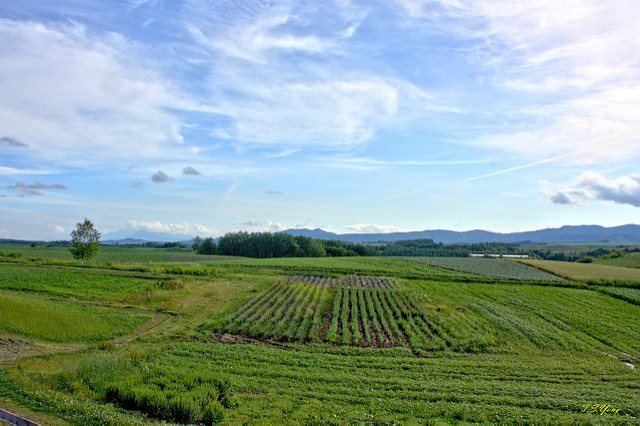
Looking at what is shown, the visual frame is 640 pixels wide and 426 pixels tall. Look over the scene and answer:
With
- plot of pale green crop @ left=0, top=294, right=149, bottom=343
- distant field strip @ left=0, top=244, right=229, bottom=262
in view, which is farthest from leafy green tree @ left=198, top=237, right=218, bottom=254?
plot of pale green crop @ left=0, top=294, right=149, bottom=343

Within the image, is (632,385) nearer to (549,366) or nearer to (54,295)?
(549,366)

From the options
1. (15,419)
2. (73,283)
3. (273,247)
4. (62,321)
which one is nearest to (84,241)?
(73,283)

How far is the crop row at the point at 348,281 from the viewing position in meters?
49.3

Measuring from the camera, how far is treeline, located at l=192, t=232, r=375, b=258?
426 feet

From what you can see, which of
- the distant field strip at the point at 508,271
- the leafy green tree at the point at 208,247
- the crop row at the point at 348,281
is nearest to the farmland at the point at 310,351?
the crop row at the point at 348,281

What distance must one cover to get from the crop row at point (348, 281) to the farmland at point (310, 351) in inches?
49.3

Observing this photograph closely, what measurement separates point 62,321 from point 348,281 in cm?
3424

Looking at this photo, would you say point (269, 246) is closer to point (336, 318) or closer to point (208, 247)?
point (208, 247)

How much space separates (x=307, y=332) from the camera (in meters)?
27.4

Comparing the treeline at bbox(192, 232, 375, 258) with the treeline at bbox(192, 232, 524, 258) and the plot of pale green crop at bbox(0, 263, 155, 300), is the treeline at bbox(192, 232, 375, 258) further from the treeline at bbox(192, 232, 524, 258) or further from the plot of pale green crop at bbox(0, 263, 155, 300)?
the plot of pale green crop at bbox(0, 263, 155, 300)

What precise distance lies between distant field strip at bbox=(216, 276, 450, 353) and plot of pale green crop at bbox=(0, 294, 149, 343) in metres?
7.71

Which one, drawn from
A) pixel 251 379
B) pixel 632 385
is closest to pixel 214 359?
pixel 251 379

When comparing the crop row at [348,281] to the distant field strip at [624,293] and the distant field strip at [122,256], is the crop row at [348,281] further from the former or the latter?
the distant field strip at [122,256]

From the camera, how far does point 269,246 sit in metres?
134
